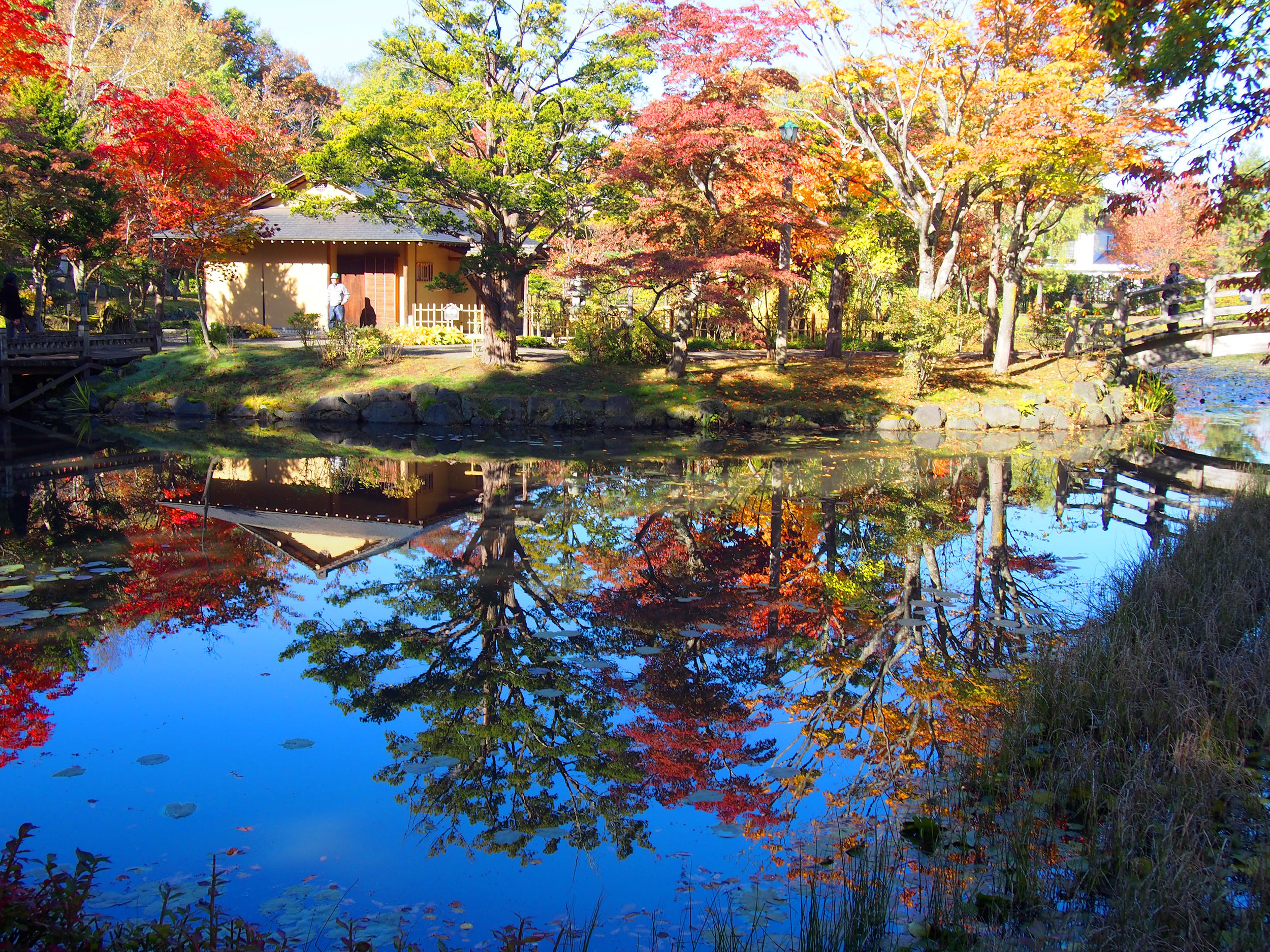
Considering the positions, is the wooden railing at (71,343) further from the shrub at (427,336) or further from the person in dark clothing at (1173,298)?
the person in dark clothing at (1173,298)

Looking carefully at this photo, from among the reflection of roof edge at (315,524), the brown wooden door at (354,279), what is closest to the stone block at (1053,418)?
the reflection of roof edge at (315,524)

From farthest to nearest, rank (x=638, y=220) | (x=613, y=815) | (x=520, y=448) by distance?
1. (x=638, y=220)
2. (x=520, y=448)
3. (x=613, y=815)

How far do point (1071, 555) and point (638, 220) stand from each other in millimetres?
12085

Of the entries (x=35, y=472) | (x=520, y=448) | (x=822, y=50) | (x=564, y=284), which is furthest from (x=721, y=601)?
(x=564, y=284)

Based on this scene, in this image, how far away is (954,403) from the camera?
19.7 m

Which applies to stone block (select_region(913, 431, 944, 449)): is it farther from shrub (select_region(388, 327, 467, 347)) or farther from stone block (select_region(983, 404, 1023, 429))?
shrub (select_region(388, 327, 467, 347))

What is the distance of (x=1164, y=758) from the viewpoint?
444 centimetres

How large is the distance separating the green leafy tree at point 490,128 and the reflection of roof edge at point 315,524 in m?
8.97

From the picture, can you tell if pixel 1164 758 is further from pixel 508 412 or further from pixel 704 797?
pixel 508 412

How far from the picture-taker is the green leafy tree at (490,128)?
56.2 feet

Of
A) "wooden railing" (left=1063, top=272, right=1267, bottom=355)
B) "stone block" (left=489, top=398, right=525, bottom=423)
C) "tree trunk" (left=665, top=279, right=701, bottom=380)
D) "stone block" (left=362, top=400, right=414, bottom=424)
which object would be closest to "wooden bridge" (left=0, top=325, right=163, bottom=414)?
"stone block" (left=362, top=400, right=414, bottom=424)

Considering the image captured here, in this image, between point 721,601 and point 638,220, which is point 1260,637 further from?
point 638,220

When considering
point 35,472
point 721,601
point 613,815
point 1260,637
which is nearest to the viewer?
point 613,815

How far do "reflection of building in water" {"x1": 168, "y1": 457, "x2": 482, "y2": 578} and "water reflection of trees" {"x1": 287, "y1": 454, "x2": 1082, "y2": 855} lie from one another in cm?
79
